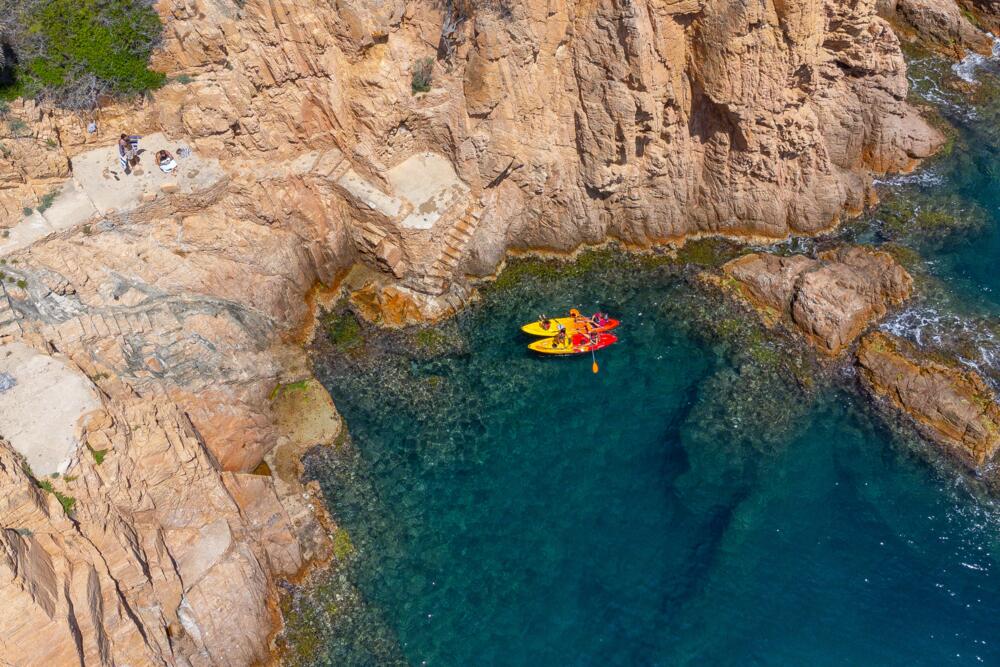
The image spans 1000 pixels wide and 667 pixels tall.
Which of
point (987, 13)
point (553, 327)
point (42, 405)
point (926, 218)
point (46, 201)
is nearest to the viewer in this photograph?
point (42, 405)

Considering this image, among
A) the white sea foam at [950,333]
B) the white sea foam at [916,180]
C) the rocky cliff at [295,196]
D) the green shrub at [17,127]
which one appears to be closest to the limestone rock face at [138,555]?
the rocky cliff at [295,196]

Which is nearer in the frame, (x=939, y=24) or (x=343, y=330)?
(x=343, y=330)

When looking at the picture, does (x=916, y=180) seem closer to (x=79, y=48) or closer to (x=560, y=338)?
(x=560, y=338)

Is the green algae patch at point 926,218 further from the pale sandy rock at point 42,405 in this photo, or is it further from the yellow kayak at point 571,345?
the pale sandy rock at point 42,405

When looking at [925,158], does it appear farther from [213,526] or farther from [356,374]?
[213,526]

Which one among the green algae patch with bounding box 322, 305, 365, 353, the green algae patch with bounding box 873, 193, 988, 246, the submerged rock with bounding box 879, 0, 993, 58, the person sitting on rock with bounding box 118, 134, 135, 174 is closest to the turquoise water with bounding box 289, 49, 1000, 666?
the green algae patch with bounding box 322, 305, 365, 353

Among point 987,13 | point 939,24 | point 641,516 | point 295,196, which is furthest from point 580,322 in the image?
point 987,13

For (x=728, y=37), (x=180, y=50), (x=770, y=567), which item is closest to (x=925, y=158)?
(x=728, y=37)
